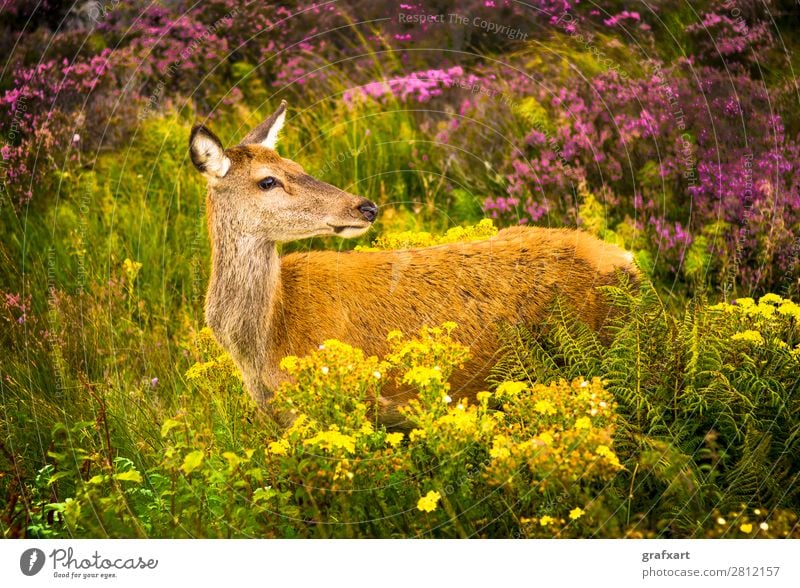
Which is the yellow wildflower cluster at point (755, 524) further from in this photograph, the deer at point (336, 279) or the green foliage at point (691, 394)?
the deer at point (336, 279)

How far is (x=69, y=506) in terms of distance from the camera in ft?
19.0

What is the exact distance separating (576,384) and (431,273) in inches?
59.8

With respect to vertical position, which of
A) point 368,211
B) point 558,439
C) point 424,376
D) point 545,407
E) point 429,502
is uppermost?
point 368,211

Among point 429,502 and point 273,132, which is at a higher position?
point 273,132

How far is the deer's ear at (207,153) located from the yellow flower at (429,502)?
249cm

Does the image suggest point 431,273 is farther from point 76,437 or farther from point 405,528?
point 76,437

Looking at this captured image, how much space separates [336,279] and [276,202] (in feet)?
2.12

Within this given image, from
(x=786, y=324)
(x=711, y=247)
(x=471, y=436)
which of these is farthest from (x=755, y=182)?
(x=471, y=436)

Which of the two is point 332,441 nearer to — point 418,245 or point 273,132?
point 273,132

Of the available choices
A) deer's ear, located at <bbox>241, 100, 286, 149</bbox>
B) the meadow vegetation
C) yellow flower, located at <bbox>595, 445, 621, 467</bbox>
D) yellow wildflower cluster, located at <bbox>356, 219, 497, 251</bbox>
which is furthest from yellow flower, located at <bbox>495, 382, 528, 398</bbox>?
deer's ear, located at <bbox>241, 100, 286, 149</bbox>

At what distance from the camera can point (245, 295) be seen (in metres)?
6.78

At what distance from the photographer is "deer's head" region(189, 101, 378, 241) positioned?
6715 millimetres
